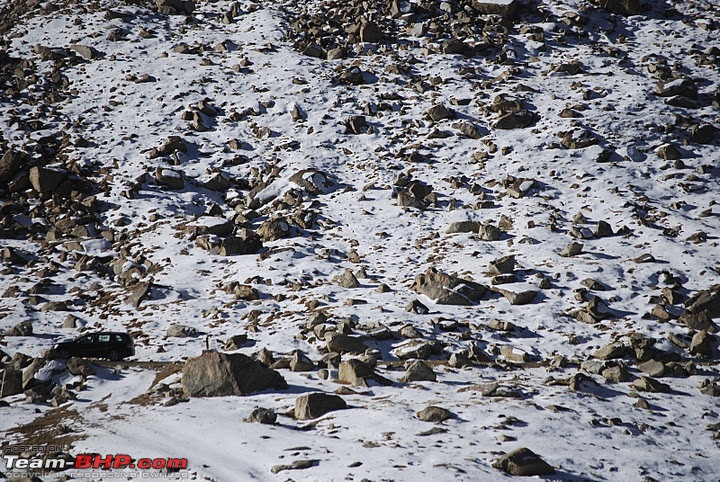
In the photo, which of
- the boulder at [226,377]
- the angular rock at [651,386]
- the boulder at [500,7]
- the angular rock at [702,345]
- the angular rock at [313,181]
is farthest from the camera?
the boulder at [500,7]

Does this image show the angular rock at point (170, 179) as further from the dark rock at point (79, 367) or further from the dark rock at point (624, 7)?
the dark rock at point (624, 7)

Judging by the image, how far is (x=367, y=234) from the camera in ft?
72.0

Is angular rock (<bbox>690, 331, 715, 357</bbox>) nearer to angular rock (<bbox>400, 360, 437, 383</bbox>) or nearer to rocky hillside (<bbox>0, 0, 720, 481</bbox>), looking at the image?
rocky hillside (<bbox>0, 0, 720, 481</bbox>)

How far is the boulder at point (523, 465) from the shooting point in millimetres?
8234

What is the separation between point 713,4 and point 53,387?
42.0 m

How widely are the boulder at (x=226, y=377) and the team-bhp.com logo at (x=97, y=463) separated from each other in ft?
9.06

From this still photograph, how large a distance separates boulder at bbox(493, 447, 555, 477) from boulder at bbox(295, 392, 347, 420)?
12.3ft

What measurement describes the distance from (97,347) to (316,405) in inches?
345

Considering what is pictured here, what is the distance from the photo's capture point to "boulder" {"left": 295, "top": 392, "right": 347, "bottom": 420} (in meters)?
10.7

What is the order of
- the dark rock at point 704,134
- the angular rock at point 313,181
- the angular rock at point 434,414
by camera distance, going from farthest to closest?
the angular rock at point 313,181
the dark rock at point 704,134
the angular rock at point 434,414

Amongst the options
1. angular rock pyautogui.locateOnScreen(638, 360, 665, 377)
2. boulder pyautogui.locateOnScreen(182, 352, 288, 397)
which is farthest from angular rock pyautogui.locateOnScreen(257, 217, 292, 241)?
angular rock pyautogui.locateOnScreen(638, 360, 665, 377)

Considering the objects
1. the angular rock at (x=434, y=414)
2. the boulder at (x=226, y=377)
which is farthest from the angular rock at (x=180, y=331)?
the angular rock at (x=434, y=414)

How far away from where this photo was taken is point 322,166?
2592 centimetres

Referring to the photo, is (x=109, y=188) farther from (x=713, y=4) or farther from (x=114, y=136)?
(x=713, y=4)
